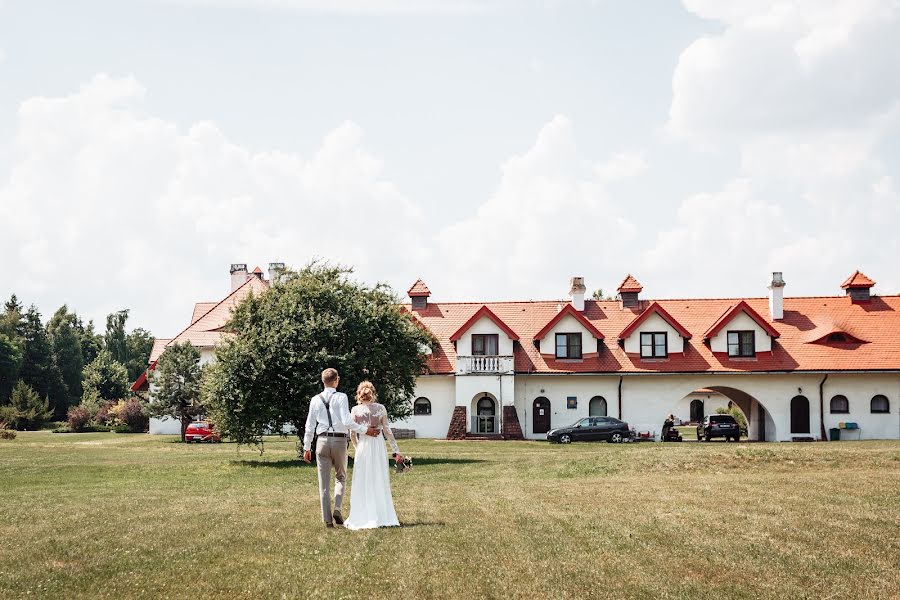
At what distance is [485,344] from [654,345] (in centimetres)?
898

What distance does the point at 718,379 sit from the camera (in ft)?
156

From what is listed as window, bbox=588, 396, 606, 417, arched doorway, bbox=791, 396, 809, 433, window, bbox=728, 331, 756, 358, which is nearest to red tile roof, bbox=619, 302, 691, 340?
window, bbox=728, 331, 756, 358

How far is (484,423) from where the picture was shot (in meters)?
48.6

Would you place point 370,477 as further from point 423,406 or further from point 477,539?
point 423,406

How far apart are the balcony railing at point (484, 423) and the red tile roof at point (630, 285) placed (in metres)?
10.9

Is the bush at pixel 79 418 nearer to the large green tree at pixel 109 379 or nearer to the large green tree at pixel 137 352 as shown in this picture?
the large green tree at pixel 109 379

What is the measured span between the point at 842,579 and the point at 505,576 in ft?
11.2

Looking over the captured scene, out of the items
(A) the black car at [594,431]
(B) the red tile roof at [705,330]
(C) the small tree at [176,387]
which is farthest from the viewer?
(C) the small tree at [176,387]

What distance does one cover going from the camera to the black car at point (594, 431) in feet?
143

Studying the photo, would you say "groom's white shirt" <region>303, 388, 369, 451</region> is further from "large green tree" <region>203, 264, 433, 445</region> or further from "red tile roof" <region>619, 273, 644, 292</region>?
"red tile roof" <region>619, 273, 644, 292</region>

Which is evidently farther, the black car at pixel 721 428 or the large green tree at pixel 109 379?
the large green tree at pixel 109 379

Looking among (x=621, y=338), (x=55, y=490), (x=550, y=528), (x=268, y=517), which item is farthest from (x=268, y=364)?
→ (x=621, y=338)

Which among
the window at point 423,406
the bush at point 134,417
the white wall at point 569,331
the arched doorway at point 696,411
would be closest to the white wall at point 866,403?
the white wall at point 569,331

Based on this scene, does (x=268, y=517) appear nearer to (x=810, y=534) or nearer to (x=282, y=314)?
(x=810, y=534)
